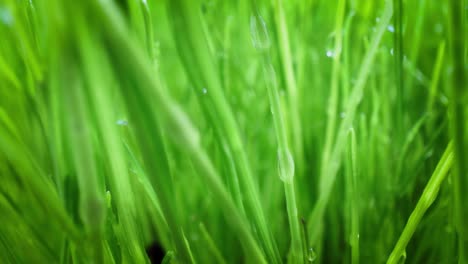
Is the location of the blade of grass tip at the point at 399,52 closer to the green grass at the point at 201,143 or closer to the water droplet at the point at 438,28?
the green grass at the point at 201,143

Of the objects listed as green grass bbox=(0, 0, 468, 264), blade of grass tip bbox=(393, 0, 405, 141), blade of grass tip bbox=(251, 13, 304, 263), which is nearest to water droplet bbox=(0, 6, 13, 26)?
green grass bbox=(0, 0, 468, 264)

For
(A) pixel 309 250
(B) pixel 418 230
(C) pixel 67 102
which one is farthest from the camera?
(B) pixel 418 230

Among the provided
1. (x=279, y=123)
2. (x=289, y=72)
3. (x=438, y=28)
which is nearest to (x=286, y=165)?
(x=279, y=123)

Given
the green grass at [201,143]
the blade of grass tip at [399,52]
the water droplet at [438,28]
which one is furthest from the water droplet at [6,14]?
the water droplet at [438,28]

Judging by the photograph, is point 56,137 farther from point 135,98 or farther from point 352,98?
point 352,98

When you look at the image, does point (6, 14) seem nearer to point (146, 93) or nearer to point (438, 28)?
point (146, 93)

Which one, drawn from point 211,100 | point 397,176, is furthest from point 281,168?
point 397,176

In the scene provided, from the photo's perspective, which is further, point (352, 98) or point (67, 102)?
point (352, 98)

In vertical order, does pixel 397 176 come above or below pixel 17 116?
below
